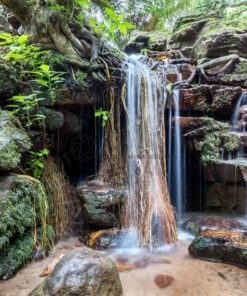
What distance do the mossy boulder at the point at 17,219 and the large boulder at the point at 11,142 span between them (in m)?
0.18

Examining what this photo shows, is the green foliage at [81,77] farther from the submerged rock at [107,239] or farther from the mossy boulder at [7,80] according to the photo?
the submerged rock at [107,239]

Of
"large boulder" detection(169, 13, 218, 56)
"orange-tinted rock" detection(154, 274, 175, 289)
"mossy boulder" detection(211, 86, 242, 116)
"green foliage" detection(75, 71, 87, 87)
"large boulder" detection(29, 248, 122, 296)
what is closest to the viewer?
"large boulder" detection(29, 248, 122, 296)

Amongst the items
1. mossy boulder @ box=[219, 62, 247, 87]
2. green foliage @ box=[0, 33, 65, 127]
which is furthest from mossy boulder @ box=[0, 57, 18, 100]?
mossy boulder @ box=[219, 62, 247, 87]

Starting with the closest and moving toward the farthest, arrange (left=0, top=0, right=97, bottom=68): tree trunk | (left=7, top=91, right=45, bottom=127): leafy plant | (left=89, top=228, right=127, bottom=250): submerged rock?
(left=89, top=228, right=127, bottom=250): submerged rock < (left=7, top=91, right=45, bottom=127): leafy plant < (left=0, top=0, right=97, bottom=68): tree trunk

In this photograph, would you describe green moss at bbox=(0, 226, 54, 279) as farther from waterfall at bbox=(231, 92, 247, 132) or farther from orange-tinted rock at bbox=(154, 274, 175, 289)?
waterfall at bbox=(231, 92, 247, 132)

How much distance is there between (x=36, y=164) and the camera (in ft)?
11.1

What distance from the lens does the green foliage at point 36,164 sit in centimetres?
329

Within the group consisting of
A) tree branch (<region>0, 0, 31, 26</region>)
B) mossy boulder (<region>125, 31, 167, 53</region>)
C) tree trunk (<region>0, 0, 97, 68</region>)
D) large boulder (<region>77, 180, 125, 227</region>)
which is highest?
mossy boulder (<region>125, 31, 167, 53</region>)

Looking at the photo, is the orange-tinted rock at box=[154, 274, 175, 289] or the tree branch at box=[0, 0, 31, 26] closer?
the orange-tinted rock at box=[154, 274, 175, 289]

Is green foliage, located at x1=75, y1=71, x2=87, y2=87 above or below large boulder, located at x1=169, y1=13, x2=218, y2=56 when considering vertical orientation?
below

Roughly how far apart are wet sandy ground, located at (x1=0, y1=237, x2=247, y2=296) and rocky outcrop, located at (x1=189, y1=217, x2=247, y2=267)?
0.27ft

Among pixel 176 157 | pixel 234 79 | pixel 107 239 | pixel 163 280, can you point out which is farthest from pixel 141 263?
pixel 234 79

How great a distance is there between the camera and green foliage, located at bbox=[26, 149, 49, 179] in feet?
10.8

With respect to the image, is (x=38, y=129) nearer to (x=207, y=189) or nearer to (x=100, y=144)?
(x=100, y=144)
